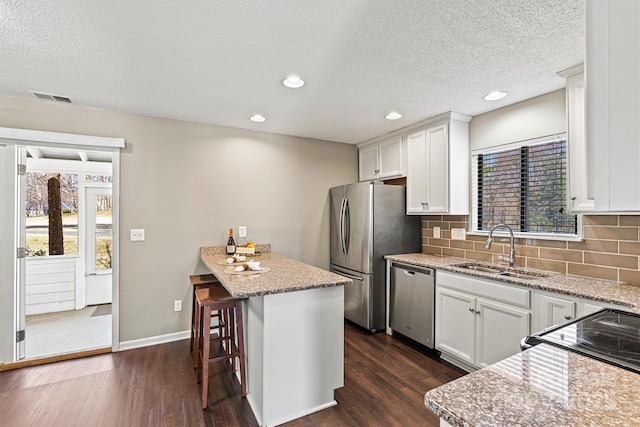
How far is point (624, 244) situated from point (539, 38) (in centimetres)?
156

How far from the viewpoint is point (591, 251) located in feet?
7.67

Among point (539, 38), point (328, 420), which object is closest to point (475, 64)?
point (539, 38)

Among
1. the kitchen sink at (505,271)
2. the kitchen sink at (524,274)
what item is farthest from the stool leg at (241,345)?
the kitchen sink at (524,274)

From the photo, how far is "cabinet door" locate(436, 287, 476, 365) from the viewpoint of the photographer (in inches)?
100

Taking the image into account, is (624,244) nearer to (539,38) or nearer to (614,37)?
(539,38)

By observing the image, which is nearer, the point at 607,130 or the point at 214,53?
the point at 607,130

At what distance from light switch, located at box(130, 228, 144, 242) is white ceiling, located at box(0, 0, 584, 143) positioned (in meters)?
1.19

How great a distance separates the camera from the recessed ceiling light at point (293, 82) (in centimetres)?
233

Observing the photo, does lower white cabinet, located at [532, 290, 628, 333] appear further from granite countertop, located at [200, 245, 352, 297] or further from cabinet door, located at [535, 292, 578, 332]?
granite countertop, located at [200, 245, 352, 297]

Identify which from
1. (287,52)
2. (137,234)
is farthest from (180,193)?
(287,52)

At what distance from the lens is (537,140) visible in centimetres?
267

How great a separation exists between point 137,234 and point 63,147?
101 cm

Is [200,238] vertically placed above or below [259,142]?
below

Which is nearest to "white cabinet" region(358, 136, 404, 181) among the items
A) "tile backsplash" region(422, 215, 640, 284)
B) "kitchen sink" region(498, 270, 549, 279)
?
"tile backsplash" region(422, 215, 640, 284)
